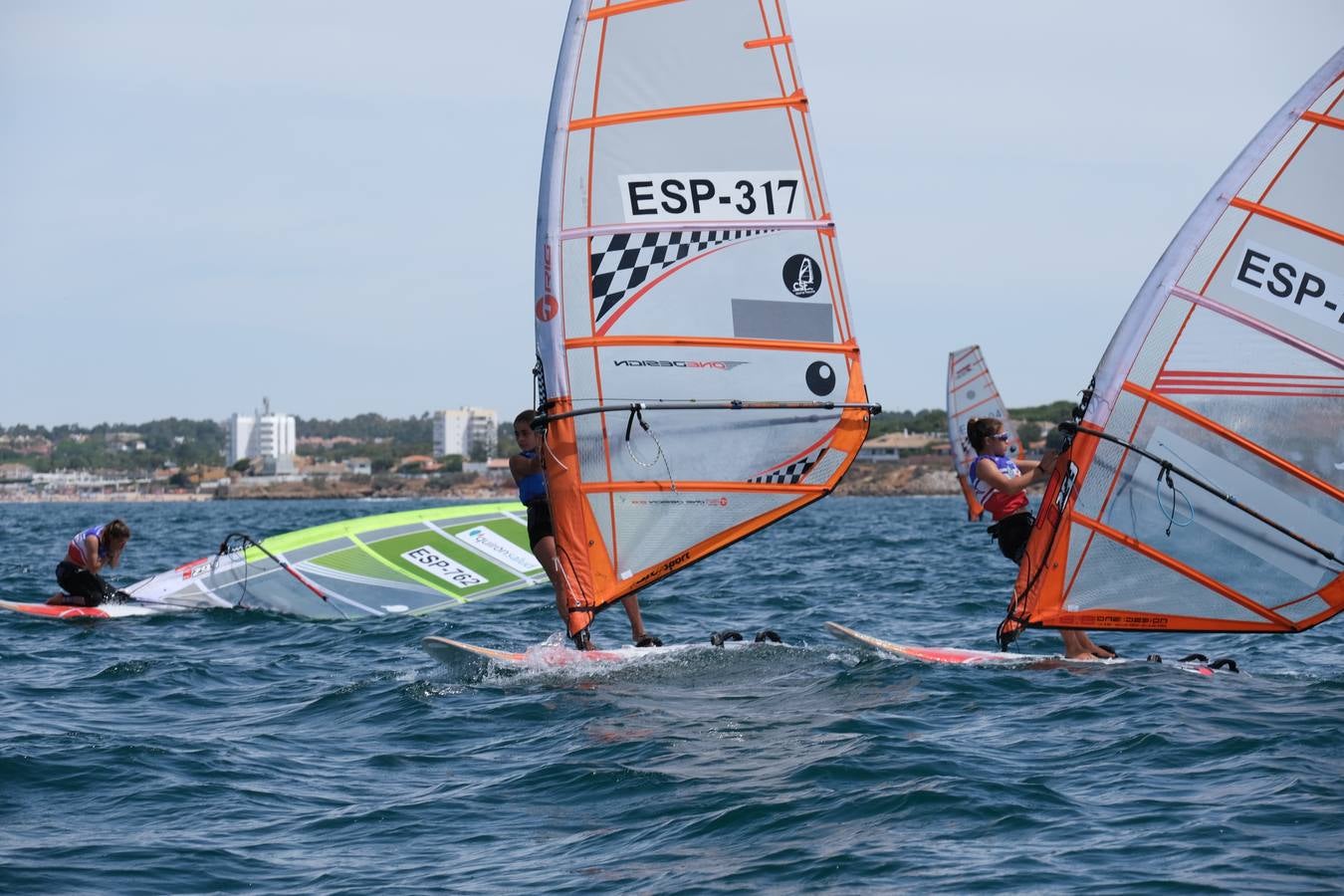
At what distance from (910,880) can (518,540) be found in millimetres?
9550

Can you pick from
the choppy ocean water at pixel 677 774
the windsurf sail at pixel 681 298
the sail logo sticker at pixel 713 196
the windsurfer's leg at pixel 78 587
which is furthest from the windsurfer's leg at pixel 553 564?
the windsurfer's leg at pixel 78 587

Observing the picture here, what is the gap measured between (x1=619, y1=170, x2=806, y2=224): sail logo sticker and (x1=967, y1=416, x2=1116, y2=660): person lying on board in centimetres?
170

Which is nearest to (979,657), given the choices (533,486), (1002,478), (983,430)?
(1002,478)

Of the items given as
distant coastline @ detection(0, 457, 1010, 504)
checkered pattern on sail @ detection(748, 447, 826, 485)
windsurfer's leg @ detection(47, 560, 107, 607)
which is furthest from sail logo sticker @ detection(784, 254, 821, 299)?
distant coastline @ detection(0, 457, 1010, 504)

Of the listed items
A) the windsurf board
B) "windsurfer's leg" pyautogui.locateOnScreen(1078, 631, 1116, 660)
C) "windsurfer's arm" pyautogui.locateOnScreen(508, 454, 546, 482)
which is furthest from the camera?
"windsurfer's arm" pyautogui.locateOnScreen(508, 454, 546, 482)

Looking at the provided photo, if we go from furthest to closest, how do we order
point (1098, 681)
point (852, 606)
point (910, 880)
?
point (852, 606)
point (1098, 681)
point (910, 880)

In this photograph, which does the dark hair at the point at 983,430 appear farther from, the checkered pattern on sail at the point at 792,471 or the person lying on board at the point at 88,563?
the person lying on board at the point at 88,563

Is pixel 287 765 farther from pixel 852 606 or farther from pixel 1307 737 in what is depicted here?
pixel 852 606

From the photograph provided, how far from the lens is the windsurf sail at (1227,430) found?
7.71 metres

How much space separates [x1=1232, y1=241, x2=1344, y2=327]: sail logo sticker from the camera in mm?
7691

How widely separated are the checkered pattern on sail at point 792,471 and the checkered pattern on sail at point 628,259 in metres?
1.37

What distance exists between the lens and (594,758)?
20.9 feet

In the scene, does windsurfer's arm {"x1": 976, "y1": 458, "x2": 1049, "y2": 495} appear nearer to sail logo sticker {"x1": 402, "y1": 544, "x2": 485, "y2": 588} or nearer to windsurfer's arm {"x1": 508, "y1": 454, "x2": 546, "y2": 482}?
windsurfer's arm {"x1": 508, "y1": 454, "x2": 546, "y2": 482}

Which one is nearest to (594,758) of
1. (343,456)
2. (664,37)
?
(664,37)
